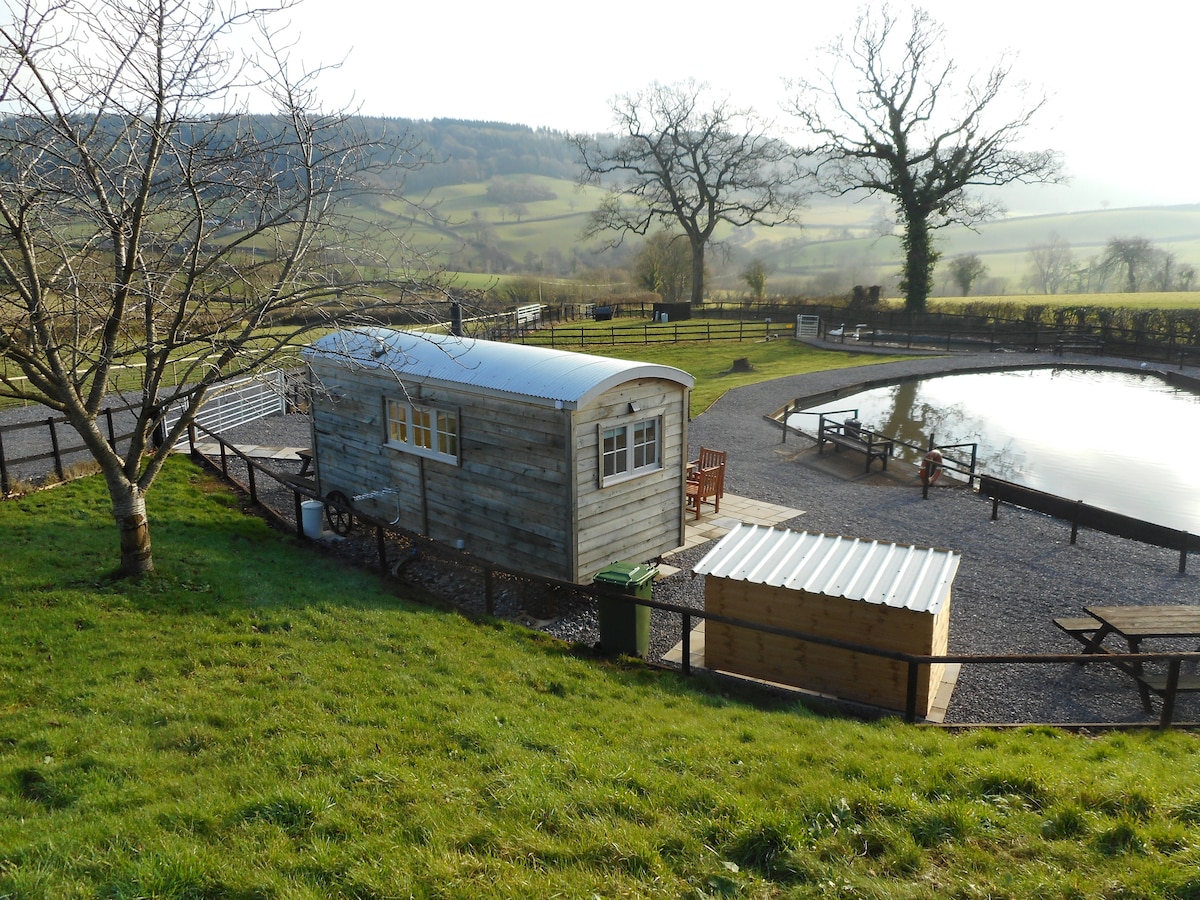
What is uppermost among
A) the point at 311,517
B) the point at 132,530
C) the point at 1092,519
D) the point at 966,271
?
the point at 966,271

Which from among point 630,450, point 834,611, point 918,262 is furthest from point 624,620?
point 918,262

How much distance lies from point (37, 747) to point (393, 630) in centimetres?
330

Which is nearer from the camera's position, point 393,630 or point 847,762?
point 847,762

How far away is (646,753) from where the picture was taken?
5.52m

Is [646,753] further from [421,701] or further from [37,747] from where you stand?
[37,747]

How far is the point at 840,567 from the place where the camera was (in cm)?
821

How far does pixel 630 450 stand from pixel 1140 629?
600 centimetres

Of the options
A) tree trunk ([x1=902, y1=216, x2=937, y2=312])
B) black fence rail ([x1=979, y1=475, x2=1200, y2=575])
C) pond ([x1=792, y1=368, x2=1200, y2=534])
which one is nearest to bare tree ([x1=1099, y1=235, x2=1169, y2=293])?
tree trunk ([x1=902, y1=216, x2=937, y2=312])

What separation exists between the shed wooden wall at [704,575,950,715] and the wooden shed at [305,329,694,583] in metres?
2.43

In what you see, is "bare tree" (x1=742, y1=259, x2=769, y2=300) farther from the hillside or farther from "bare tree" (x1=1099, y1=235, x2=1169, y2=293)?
"bare tree" (x1=1099, y1=235, x2=1169, y2=293)

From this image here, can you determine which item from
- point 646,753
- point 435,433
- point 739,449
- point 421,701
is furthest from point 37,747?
point 739,449

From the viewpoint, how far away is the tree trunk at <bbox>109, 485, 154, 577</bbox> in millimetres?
8508

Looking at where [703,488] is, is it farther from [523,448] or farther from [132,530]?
[132,530]

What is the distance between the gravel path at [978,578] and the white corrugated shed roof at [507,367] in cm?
270
